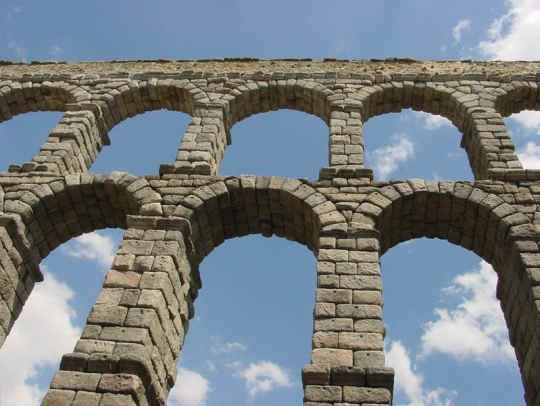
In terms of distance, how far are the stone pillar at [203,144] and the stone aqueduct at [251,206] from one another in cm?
4

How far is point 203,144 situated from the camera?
10906mm

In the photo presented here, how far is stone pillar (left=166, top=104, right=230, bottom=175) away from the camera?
398 inches

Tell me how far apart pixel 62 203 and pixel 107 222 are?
0.88 metres

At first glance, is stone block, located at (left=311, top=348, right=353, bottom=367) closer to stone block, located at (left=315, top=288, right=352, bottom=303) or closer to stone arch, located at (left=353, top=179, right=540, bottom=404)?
stone block, located at (left=315, top=288, right=352, bottom=303)

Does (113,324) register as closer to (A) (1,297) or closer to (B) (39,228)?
(A) (1,297)

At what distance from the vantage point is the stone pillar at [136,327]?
6.52m

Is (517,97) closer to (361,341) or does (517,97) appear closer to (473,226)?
(473,226)

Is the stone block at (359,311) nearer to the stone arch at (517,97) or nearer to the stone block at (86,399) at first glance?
the stone block at (86,399)

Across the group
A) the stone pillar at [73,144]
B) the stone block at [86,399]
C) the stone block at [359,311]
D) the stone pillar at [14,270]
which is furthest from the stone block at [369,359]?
the stone pillar at [73,144]

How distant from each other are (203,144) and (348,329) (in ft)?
17.0

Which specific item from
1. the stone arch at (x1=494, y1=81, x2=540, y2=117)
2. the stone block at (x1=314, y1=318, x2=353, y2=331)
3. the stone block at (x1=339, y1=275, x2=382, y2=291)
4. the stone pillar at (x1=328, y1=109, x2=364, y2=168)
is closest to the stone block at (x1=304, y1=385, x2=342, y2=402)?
the stone block at (x1=314, y1=318, x2=353, y2=331)

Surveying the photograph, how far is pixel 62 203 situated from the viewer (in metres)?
9.89

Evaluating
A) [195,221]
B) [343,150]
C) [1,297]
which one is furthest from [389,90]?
[1,297]

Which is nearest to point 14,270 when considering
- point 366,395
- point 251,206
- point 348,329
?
point 251,206
